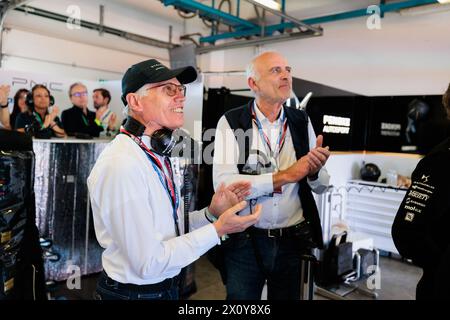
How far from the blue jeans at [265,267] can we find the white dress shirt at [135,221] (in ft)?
2.38

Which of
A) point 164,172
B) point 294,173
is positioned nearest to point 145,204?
point 164,172

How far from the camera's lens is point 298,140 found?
186 centimetres

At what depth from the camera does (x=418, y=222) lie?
1.25 metres

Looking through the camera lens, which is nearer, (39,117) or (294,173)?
(294,173)

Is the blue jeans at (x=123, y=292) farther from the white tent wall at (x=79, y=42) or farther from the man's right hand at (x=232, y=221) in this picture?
the white tent wall at (x=79, y=42)

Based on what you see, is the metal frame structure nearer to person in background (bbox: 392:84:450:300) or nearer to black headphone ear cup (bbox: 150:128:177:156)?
person in background (bbox: 392:84:450:300)

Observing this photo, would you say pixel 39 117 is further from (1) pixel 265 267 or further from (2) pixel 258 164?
(1) pixel 265 267

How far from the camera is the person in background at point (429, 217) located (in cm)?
122

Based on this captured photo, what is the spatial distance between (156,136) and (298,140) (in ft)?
2.79

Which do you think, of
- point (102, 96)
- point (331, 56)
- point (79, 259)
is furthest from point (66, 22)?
point (331, 56)

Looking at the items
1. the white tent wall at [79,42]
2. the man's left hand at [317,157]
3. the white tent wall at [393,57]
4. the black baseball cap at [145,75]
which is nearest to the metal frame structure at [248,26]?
the white tent wall at [393,57]

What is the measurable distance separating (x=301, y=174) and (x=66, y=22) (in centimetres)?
488
